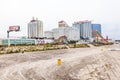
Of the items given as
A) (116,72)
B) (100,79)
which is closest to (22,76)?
(100,79)

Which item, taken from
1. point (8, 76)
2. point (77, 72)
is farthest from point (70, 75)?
point (8, 76)

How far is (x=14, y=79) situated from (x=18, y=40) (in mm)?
112476

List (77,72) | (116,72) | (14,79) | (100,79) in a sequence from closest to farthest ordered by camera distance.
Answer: (14,79) < (100,79) < (77,72) < (116,72)

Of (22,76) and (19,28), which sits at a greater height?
(19,28)

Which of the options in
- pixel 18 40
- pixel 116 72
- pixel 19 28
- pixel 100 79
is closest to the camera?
pixel 100 79

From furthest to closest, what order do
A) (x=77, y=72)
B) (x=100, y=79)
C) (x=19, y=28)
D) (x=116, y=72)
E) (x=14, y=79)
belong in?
(x=19, y=28), (x=116, y=72), (x=77, y=72), (x=100, y=79), (x=14, y=79)

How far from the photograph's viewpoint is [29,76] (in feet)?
74.4

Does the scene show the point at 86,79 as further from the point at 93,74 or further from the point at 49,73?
the point at 49,73

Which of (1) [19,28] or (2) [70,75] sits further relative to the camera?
(1) [19,28]

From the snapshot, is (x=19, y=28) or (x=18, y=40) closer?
(x=19, y=28)

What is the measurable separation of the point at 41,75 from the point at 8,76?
3.37 metres

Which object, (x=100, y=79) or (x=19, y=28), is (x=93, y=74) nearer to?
(x=100, y=79)

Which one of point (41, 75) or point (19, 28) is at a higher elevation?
point (19, 28)

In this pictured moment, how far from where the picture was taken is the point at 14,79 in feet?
70.6
